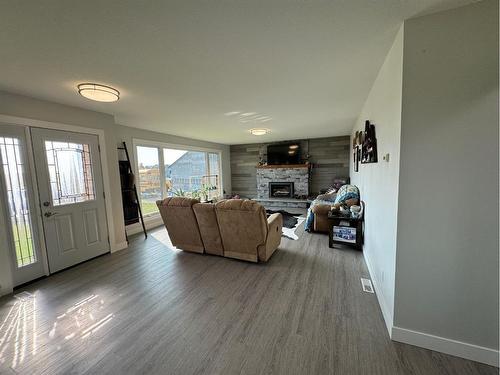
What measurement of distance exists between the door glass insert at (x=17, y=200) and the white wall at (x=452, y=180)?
13.8 ft

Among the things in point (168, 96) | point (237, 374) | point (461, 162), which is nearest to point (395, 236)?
point (461, 162)

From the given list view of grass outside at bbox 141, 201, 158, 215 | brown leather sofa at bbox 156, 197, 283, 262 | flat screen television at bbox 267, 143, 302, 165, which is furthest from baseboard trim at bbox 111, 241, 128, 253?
flat screen television at bbox 267, 143, 302, 165

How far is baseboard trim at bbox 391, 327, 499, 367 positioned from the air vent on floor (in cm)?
70

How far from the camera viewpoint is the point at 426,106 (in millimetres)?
1433

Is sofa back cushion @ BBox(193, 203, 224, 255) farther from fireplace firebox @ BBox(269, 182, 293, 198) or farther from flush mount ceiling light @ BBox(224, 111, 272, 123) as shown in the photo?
fireplace firebox @ BBox(269, 182, 293, 198)

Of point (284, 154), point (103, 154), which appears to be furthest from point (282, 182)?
point (103, 154)

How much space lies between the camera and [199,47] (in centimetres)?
166

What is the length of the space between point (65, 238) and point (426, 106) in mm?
4506

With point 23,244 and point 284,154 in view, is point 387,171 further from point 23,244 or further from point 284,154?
point 284,154

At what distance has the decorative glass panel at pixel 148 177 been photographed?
5.00 metres

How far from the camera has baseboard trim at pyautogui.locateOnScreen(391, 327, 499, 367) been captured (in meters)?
1.47

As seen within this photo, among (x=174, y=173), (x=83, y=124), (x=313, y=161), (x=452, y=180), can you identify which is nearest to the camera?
(x=452, y=180)

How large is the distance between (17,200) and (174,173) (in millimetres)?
3551

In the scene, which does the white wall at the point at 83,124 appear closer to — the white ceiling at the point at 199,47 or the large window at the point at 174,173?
the white ceiling at the point at 199,47
